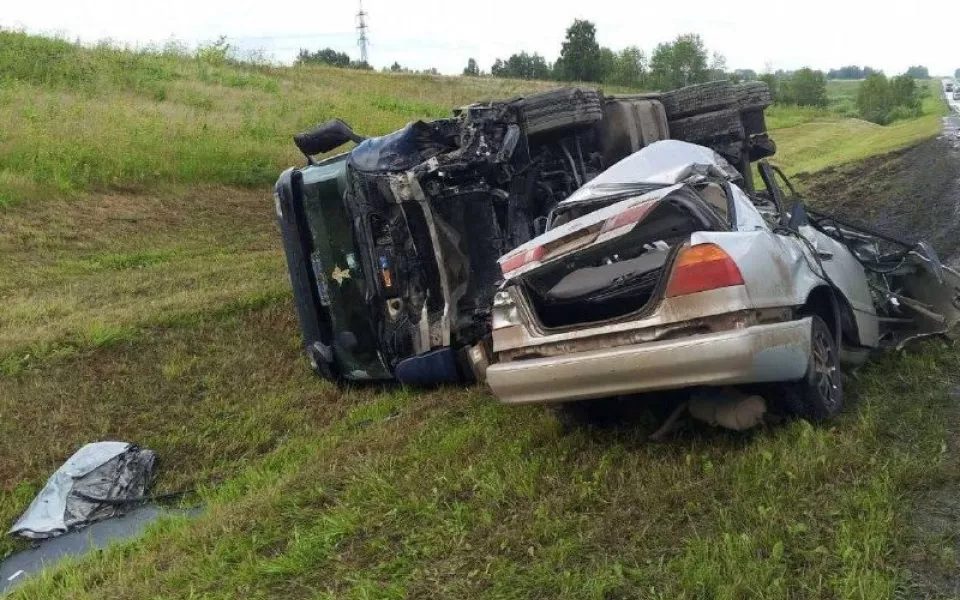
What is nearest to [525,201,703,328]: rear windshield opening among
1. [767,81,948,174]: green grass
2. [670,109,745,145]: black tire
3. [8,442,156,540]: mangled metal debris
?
[8,442,156,540]: mangled metal debris

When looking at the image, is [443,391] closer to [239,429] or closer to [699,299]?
[239,429]

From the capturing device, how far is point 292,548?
3922 millimetres

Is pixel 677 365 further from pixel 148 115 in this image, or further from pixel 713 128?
pixel 148 115

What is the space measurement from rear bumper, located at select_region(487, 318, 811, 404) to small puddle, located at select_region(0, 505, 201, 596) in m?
2.51

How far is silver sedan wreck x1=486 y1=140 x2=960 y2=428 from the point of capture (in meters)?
3.86

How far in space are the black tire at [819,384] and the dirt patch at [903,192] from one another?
521cm

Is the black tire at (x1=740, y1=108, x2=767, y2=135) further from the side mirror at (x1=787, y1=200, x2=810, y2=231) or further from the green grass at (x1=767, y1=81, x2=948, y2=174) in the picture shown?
the green grass at (x1=767, y1=81, x2=948, y2=174)

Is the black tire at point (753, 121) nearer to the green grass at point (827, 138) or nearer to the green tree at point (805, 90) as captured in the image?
the green grass at point (827, 138)

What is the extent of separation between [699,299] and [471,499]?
139 centimetres

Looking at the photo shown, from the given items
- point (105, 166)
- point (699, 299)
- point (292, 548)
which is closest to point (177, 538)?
point (292, 548)

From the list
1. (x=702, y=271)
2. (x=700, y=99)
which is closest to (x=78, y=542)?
(x=702, y=271)

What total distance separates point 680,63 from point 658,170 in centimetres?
5647

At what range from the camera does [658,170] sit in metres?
5.23

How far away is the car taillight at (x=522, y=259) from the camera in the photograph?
4.42 m
